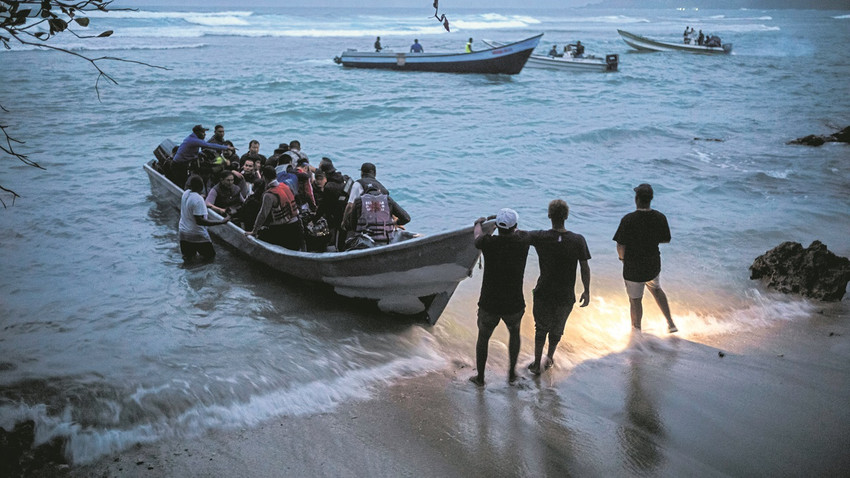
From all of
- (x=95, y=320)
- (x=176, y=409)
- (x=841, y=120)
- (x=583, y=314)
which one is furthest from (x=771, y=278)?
(x=841, y=120)

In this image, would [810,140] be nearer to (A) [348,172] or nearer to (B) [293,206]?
(A) [348,172]

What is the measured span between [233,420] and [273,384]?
680 millimetres

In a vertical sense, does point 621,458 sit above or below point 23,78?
below

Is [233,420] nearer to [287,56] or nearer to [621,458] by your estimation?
[621,458]

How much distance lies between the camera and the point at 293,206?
7.71 metres

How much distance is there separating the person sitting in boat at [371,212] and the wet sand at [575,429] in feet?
5.89

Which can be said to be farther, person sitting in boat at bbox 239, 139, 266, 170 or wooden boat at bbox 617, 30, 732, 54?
wooden boat at bbox 617, 30, 732, 54

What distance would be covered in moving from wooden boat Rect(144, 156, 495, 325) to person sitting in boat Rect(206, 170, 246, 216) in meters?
1.03

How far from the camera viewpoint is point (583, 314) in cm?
745

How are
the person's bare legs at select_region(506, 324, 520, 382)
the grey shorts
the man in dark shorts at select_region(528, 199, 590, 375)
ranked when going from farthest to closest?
the grey shorts < the person's bare legs at select_region(506, 324, 520, 382) < the man in dark shorts at select_region(528, 199, 590, 375)

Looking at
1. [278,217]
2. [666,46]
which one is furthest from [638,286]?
[666,46]

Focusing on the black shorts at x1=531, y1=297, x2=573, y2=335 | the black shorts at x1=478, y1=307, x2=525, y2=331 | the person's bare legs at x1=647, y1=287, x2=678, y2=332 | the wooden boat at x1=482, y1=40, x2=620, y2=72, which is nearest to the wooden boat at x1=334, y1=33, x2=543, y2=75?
the wooden boat at x1=482, y1=40, x2=620, y2=72

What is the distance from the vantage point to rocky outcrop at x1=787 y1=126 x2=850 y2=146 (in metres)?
17.5

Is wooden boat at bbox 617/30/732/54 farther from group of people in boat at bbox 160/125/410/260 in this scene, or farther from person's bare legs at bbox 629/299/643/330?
person's bare legs at bbox 629/299/643/330
